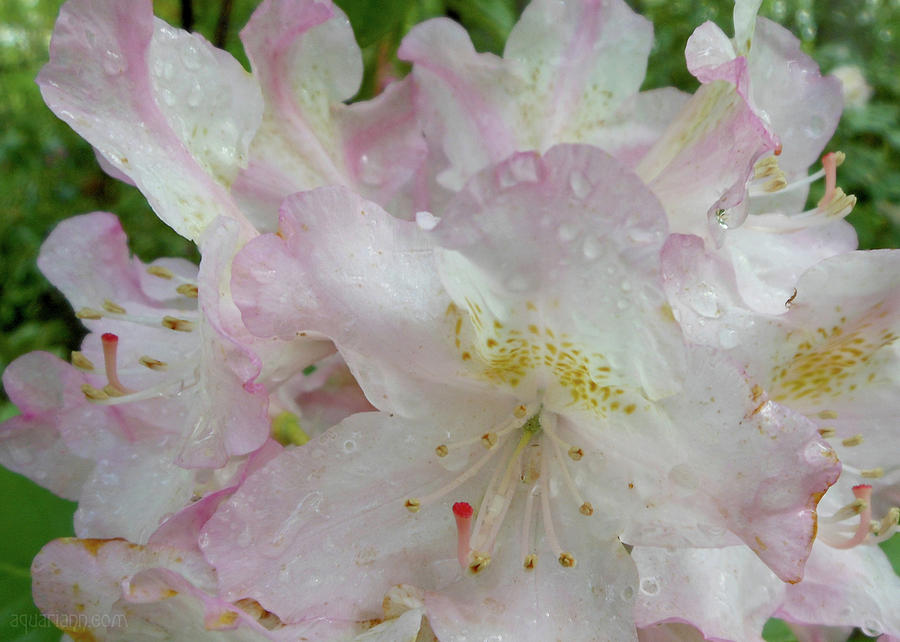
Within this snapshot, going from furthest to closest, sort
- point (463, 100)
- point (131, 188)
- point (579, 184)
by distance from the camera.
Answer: point (131, 188) → point (463, 100) → point (579, 184)

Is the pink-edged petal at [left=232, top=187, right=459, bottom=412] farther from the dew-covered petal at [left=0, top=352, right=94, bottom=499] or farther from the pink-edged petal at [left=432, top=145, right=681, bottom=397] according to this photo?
the dew-covered petal at [left=0, top=352, right=94, bottom=499]

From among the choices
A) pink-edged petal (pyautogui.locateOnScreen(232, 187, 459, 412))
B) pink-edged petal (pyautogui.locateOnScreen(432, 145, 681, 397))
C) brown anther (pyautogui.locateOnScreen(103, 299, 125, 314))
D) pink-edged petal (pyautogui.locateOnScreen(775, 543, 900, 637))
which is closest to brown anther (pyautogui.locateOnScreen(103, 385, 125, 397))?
brown anther (pyautogui.locateOnScreen(103, 299, 125, 314))

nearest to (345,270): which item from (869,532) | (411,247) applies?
(411,247)

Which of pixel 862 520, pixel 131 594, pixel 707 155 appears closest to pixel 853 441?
pixel 862 520

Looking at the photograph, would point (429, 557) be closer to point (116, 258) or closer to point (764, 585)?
point (764, 585)

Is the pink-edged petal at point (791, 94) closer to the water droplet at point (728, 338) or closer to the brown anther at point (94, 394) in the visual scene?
the water droplet at point (728, 338)

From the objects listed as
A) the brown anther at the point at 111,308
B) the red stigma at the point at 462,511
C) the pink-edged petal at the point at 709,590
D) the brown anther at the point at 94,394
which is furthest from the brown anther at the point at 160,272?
the pink-edged petal at the point at 709,590

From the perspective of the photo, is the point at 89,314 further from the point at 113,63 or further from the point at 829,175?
the point at 829,175
